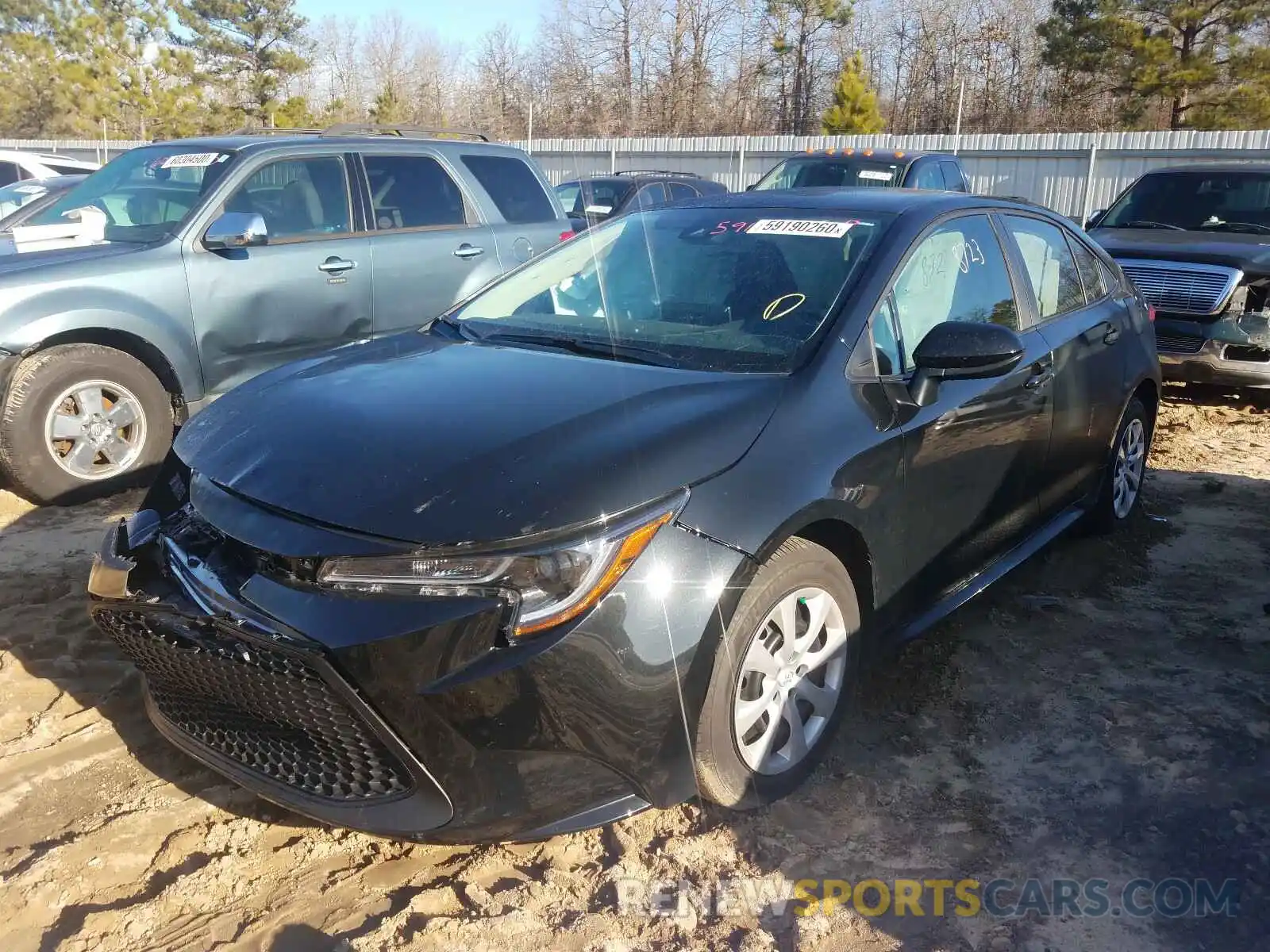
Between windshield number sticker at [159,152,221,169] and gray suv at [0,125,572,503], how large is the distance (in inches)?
0.6

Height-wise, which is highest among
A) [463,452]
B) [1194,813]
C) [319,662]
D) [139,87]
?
[139,87]

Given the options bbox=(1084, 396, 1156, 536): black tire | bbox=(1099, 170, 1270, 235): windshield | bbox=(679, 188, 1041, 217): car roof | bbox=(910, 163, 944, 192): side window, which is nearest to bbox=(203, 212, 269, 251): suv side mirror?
bbox=(679, 188, 1041, 217): car roof

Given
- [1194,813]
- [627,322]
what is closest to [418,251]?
[627,322]

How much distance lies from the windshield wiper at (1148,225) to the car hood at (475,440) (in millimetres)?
7179

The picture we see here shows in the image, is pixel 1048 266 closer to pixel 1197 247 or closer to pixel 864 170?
pixel 1197 247

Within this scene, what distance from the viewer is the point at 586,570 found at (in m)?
2.33

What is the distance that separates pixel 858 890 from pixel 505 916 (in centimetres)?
87

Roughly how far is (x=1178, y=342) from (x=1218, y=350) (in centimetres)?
27

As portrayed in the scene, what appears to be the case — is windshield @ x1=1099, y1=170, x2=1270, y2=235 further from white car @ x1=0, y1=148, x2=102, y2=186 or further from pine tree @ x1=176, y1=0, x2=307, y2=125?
pine tree @ x1=176, y1=0, x2=307, y2=125

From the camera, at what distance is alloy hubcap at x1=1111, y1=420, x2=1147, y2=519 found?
488cm

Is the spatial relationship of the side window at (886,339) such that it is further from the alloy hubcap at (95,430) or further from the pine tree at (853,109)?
the pine tree at (853,109)

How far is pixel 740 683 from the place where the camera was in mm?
2619

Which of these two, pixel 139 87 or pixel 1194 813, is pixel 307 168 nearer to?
pixel 1194 813

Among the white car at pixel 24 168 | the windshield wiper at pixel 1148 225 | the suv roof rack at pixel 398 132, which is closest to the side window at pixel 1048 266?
A: the suv roof rack at pixel 398 132
